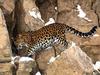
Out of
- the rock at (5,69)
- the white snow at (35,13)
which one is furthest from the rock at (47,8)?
the rock at (5,69)

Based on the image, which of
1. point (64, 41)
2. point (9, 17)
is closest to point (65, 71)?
point (64, 41)

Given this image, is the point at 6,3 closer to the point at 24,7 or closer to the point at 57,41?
the point at 24,7

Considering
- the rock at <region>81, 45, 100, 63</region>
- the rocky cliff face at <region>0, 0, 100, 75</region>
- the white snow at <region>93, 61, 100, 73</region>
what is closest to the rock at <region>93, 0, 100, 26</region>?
the rocky cliff face at <region>0, 0, 100, 75</region>

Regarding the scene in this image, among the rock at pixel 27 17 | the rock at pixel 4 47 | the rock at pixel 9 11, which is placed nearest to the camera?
the rock at pixel 4 47

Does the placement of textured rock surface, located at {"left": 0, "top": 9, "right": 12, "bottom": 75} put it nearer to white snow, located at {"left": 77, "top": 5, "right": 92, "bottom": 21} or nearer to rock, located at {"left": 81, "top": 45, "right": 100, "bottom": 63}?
rock, located at {"left": 81, "top": 45, "right": 100, "bottom": 63}

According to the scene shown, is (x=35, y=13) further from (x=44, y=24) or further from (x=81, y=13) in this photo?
(x=81, y=13)

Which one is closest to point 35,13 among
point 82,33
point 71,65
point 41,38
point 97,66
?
point 41,38

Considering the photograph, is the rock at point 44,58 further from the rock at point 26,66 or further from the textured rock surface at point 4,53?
the textured rock surface at point 4,53
